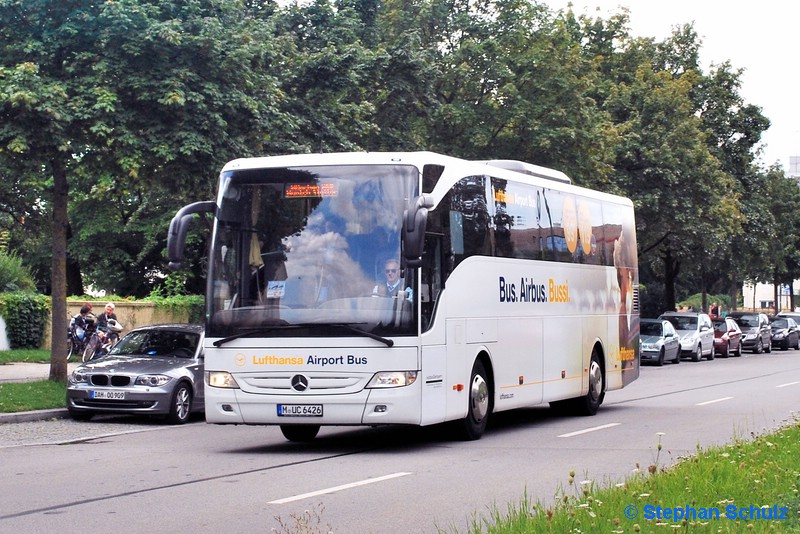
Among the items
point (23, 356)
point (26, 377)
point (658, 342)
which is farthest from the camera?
point (658, 342)

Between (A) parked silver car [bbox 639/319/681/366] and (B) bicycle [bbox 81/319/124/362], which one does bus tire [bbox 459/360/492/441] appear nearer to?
(B) bicycle [bbox 81/319/124/362]

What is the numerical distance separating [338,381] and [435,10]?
24643 mm

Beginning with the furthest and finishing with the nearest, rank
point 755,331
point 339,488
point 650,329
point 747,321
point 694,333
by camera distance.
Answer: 1. point 747,321
2. point 755,331
3. point 694,333
4. point 650,329
5. point 339,488

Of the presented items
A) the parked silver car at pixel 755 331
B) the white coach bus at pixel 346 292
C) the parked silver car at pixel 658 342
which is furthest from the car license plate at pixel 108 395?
the parked silver car at pixel 755 331

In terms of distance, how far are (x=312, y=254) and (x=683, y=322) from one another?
112 ft

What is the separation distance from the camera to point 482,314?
50.0 ft

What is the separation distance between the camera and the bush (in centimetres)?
3369

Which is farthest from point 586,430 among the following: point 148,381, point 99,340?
point 99,340

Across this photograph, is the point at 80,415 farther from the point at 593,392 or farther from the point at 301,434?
the point at 593,392

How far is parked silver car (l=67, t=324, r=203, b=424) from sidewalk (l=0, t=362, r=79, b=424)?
377mm

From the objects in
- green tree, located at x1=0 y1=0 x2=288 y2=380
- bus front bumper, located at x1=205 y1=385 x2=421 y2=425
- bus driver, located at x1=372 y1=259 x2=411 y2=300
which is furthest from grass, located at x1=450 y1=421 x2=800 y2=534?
green tree, located at x1=0 y1=0 x2=288 y2=380

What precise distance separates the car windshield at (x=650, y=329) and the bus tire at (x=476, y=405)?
27.0 meters

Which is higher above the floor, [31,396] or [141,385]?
[141,385]

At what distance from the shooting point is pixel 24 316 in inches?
1346
